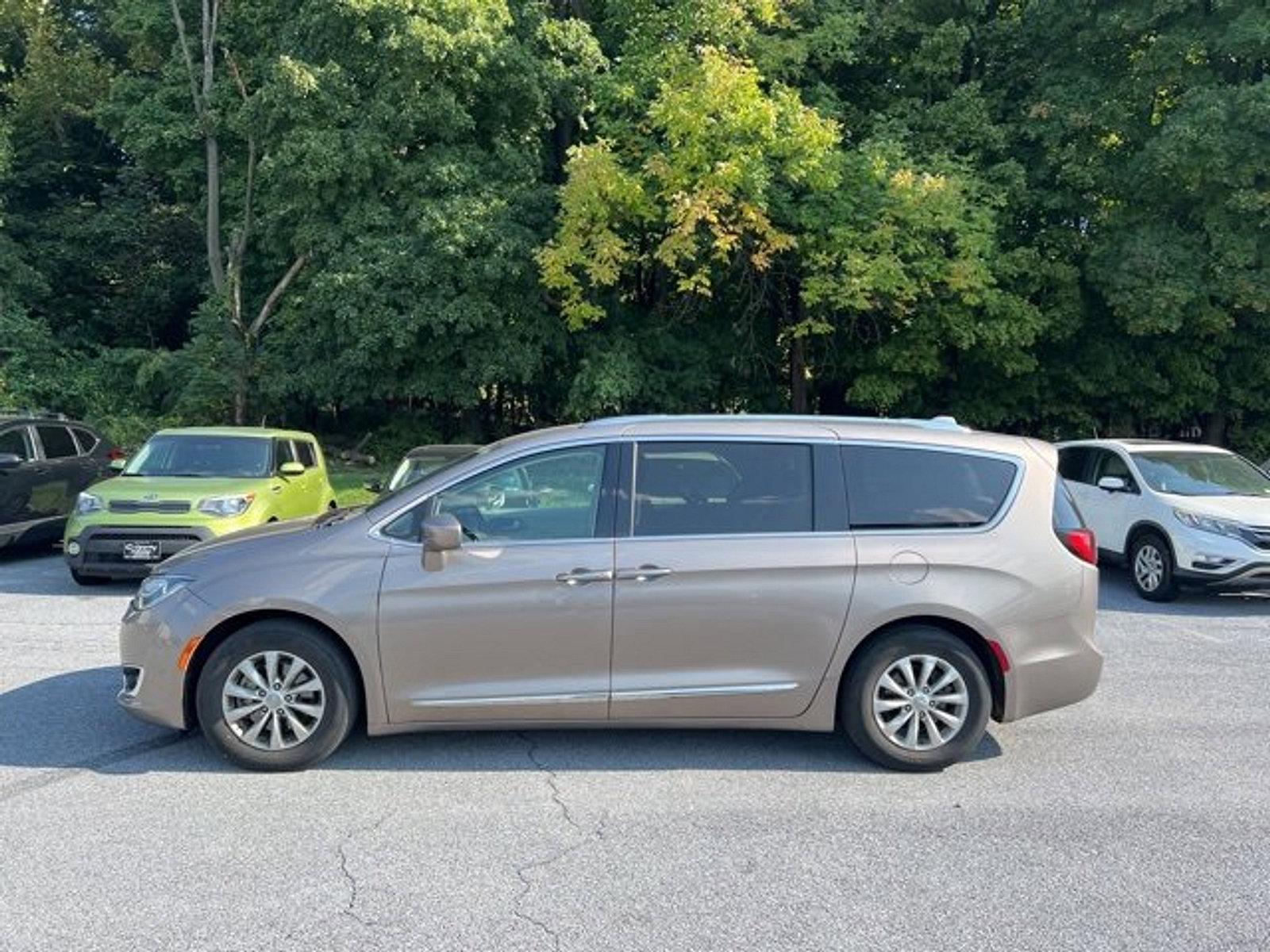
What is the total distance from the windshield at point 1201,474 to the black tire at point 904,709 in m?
6.63

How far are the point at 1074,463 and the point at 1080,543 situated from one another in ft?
24.6

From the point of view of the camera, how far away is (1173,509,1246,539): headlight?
378 inches

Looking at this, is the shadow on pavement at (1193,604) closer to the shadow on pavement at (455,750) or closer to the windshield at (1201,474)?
the windshield at (1201,474)

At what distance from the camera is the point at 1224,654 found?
787 centimetres

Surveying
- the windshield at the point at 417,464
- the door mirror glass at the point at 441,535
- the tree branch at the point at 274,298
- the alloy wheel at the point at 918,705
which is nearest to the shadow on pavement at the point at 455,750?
the alloy wheel at the point at 918,705

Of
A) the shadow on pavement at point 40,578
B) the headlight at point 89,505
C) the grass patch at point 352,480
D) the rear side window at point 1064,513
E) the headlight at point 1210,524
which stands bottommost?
the shadow on pavement at point 40,578

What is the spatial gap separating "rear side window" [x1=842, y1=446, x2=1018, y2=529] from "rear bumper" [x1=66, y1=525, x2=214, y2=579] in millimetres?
6683

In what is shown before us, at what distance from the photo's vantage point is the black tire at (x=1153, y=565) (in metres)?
10.0

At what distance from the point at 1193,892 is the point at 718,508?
8.47 feet

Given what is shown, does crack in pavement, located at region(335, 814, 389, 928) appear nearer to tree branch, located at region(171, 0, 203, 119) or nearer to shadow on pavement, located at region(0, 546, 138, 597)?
shadow on pavement, located at region(0, 546, 138, 597)

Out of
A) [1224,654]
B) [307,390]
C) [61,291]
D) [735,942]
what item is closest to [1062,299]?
[1224,654]

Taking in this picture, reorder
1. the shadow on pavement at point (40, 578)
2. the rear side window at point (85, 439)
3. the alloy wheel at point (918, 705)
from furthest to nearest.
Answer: the rear side window at point (85, 439)
the shadow on pavement at point (40, 578)
the alloy wheel at point (918, 705)

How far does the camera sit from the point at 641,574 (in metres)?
4.94

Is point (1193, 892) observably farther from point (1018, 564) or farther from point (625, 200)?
point (625, 200)
